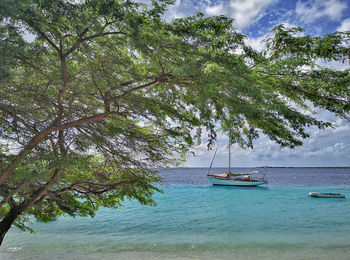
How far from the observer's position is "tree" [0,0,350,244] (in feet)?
9.96

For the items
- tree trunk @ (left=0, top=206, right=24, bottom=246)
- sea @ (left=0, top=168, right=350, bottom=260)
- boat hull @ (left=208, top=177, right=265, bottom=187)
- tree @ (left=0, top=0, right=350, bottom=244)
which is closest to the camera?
tree @ (left=0, top=0, right=350, bottom=244)

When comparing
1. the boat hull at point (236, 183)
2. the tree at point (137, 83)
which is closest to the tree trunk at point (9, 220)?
the tree at point (137, 83)

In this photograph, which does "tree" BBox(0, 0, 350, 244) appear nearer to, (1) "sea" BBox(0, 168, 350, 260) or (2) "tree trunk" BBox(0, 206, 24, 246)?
(2) "tree trunk" BBox(0, 206, 24, 246)

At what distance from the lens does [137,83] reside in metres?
4.74

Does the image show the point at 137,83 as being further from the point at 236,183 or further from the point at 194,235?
the point at 236,183

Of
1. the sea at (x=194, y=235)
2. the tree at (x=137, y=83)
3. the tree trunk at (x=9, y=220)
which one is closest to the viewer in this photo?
the tree at (x=137, y=83)

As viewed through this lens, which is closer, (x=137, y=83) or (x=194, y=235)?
(x=137, y=83)

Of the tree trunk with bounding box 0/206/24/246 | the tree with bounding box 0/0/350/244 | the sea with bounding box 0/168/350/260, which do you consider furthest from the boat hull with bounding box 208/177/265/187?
the tree trunk with bounding box 0/206/24/246

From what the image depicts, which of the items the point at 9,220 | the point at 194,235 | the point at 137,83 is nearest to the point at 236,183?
the point at 194,235

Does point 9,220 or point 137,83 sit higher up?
point 137,83

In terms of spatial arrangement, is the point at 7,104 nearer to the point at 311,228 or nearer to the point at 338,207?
the point at 311,228

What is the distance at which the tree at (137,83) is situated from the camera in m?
3.04

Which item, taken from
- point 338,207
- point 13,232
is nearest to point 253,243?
point 13,232

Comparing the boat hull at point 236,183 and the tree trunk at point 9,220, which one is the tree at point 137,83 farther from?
the boat hull at point 236,183
